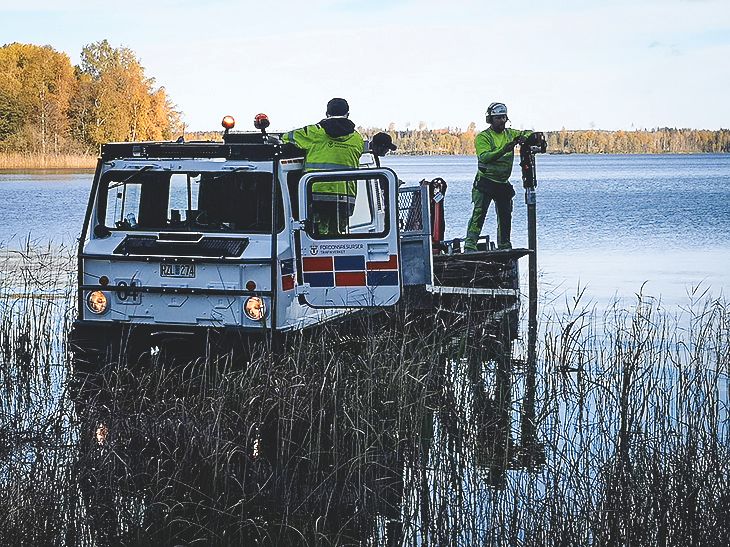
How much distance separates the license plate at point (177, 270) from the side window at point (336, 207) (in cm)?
100

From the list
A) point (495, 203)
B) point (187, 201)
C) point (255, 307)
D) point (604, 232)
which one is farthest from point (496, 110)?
point (604, 232)

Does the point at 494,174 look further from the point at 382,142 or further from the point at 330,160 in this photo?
the point at 330,160

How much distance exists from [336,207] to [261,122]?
99 cm

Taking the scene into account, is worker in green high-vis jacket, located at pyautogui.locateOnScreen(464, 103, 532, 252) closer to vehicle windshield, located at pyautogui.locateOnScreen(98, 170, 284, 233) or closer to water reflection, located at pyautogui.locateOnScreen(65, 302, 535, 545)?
water reflection, located at pyautogui.locateOnScreen(65, 302, 535, 545)

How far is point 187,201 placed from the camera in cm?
1055

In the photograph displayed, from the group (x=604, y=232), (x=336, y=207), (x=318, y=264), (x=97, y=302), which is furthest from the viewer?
(x=604, y=232)

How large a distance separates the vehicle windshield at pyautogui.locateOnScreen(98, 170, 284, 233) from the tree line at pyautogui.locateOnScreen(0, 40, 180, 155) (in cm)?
7630

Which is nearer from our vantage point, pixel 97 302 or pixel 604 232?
pixel 97 302

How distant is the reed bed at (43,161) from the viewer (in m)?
80.8

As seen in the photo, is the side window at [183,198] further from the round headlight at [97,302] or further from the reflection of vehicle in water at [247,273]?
the round headlight at [97,302]

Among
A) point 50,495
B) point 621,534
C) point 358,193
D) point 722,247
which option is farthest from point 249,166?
point 722,247

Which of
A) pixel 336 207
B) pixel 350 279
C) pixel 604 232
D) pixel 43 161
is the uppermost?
pixel 336 207

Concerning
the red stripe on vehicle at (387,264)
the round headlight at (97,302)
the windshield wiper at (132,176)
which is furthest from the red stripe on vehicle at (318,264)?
the round headlight at (97,302)

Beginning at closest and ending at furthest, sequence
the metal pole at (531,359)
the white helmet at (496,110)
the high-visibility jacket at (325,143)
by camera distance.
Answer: the metal pole at (531,359) → the high-visibility jacket at (325,143) → the white helmet at (496,110)
